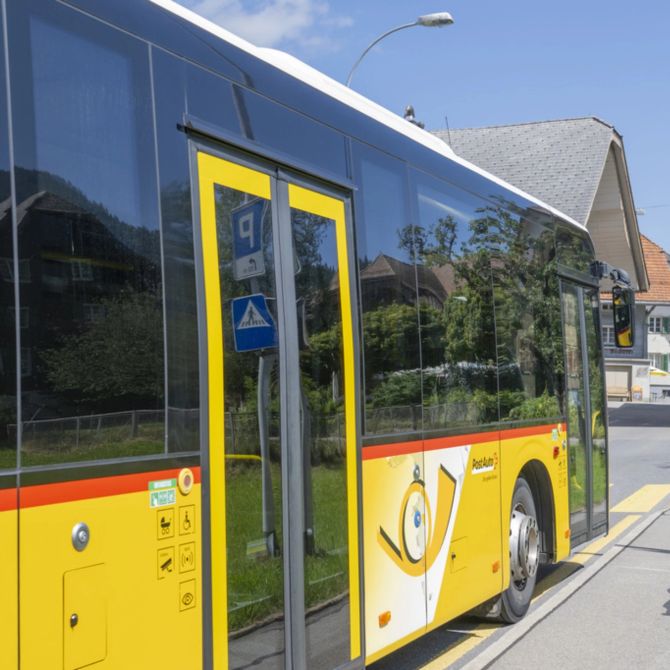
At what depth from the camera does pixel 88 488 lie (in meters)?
3.34

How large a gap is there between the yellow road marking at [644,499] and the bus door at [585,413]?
4930mm

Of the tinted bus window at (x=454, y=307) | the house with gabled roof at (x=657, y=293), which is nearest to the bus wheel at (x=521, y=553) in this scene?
the tinted bus window at (x=454, y=307)

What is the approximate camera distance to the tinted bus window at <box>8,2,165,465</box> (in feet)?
10.6

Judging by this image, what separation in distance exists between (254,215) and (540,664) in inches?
147

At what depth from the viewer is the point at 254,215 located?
439cm

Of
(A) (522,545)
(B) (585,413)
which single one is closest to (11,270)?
(A) (522,545)

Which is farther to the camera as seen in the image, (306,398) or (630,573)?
(630,573)

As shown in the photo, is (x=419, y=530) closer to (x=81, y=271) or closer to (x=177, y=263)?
(x=177, y=263)

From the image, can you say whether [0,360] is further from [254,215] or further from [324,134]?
[324,134]

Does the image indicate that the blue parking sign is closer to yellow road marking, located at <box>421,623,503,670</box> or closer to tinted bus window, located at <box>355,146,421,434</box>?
tinted bus window, located at <box>355,146,421,434</box>

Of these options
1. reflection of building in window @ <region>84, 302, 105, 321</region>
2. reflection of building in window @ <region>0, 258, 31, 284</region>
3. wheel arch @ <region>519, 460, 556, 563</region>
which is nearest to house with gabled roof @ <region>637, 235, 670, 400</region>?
wheel arch @ <region>519, 460, 556, 563</region>

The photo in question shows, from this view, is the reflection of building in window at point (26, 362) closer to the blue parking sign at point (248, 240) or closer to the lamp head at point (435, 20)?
the blue parking sign at point (248, 240)

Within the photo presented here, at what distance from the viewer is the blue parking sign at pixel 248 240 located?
4258mm

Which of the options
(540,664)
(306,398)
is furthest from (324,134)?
(540,664)
